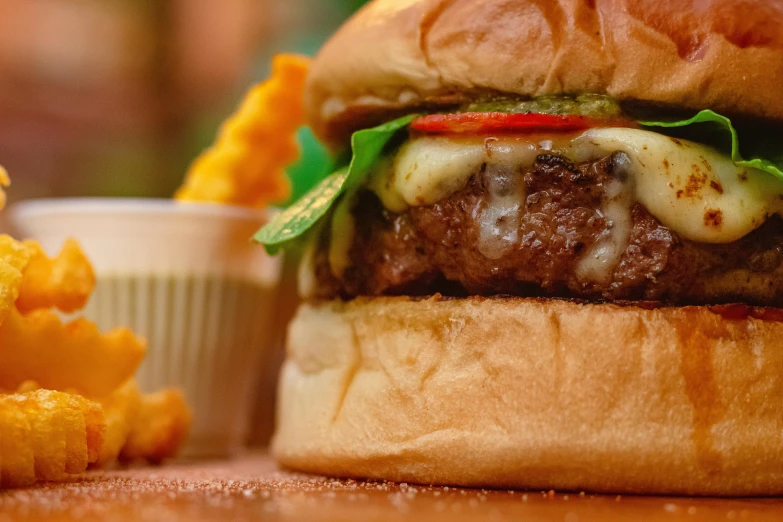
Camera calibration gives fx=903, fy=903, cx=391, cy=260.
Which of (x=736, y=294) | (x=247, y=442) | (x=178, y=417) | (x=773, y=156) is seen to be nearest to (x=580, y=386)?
(x=736, y=294)

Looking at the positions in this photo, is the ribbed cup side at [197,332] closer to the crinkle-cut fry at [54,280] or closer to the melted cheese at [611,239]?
the crinkle-cut fry at [54,280]

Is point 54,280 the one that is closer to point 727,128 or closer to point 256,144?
point 256,144

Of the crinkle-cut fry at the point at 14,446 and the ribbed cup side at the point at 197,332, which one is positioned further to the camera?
the ribbed cup side at the point at 197,332

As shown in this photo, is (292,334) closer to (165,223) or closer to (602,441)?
(165,223)

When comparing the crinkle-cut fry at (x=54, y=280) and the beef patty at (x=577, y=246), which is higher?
the beef patty at (x=577, y=246)

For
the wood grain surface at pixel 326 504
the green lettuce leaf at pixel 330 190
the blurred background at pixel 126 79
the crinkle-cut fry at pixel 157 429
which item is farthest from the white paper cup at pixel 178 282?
the blurred background at pixel 126 79

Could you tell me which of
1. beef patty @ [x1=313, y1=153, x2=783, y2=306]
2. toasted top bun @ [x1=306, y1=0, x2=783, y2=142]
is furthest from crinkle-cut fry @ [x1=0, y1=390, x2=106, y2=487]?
toasted top bun @ [x1=306, y1=0, x2=783, y2=142]

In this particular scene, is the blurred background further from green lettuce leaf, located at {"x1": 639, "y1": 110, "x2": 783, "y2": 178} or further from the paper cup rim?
green lettuce leaf, located at {"x1": 639, "y1": 110, "x2": 783, "y2": 178}
